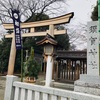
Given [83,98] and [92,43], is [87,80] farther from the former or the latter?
[83,98]

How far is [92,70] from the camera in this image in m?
4.94

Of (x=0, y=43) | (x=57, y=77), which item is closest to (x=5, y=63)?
(x=0, y=43)

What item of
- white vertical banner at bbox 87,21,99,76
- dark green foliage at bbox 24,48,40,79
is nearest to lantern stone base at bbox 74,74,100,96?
white vertical banner at bbox 87,21,99,76

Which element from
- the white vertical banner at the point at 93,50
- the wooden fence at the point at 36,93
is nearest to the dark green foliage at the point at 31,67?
the white vertical banner at the point at 93,50

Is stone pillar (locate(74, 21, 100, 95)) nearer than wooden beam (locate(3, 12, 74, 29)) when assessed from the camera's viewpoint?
Yes

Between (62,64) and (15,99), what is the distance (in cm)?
1036

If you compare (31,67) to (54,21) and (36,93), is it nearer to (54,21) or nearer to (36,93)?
(54,21)

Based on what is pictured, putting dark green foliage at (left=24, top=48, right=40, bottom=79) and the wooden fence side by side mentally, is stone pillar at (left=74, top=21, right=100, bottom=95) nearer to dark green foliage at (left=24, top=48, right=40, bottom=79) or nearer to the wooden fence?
the wooden fence

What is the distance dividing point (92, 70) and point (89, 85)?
2.22 ft

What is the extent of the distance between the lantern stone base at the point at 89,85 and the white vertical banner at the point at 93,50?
38 centimetres

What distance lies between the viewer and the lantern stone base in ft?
14.1

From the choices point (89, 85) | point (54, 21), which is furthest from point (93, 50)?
point (54, 21)

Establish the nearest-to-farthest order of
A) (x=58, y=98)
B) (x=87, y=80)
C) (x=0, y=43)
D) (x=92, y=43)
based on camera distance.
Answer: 1. (x=58, y=98)
2. (x=87, y=80)
3. (x=92, y=43)
4. (x=0, y=43)

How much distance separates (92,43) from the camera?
5145 mm
